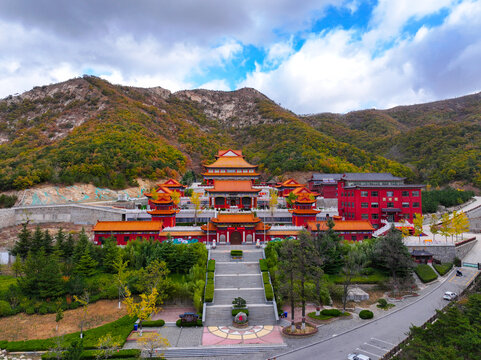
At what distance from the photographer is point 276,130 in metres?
108

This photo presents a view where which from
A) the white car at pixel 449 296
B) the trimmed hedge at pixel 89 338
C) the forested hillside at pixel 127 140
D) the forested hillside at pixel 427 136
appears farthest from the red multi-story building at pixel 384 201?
the forested hillside at pixel 427 136

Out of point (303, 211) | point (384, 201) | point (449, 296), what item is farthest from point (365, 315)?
point (384, 201)

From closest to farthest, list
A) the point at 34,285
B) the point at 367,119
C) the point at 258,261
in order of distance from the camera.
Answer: the point at 34,285, the point at 258,261, the point at 367,119

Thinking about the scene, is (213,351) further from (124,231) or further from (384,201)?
(384,201)

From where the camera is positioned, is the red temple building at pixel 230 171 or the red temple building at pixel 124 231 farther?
the red temple building at pixel 230 171

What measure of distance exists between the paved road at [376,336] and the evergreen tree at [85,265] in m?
17.7

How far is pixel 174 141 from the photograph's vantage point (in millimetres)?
97812

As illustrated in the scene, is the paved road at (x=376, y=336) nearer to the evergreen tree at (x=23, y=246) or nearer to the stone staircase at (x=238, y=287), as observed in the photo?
the stone staircase at (x=238, y=287)

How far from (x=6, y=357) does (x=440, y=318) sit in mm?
25140

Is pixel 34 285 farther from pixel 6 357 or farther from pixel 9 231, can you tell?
pixel 9 231

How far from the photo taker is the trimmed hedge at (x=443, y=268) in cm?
3133

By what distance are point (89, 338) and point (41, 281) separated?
807cm

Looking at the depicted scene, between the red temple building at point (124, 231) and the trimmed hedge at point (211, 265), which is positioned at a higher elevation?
the red temple building at point (124, 231)

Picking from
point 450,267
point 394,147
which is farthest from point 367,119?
point 450,267
